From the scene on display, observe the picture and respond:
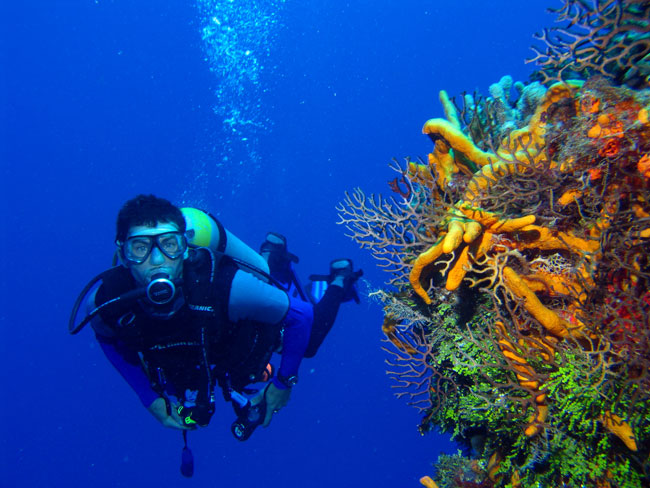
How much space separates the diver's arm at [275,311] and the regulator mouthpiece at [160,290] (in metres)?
0.70

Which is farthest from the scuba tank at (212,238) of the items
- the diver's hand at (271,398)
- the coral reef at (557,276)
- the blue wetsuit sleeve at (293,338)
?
the coral reef at (557,276)

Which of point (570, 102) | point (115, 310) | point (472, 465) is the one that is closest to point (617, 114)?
point (570, 102)

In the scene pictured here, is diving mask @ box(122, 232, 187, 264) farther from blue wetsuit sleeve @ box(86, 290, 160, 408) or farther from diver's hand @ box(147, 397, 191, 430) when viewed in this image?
diver's hand @ box(147, 397, 191, 430)

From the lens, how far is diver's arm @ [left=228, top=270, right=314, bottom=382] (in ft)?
12.8

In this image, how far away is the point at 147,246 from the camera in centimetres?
357

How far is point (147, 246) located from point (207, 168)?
86.5 m

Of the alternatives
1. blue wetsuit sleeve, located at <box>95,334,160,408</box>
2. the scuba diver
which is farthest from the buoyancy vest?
blue wetsuit sleeve, located at <box>95,334,160,408</box>

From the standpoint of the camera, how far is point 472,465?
126 inches

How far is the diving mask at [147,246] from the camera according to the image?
3545mm

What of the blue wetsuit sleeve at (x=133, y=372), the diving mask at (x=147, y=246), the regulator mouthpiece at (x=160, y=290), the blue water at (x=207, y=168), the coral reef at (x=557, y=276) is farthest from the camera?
the blue water at (x=207, y=168)

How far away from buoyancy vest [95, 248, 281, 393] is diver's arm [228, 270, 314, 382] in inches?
4.5

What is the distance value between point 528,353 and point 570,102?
1.69 metres

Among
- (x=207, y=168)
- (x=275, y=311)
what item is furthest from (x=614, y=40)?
(x=207, y=168)

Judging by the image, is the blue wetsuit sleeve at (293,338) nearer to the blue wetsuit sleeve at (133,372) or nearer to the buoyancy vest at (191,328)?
the buoyancy vest at (191,328)
